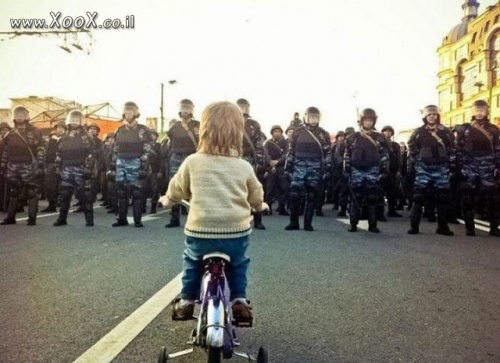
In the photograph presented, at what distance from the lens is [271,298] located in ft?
14.0

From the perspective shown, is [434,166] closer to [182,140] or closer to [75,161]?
[182,140]

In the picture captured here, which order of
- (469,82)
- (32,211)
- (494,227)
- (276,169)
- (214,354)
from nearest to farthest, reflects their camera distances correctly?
(214,354) → (494,227) → (32,211) → (276,169) → (469,82)

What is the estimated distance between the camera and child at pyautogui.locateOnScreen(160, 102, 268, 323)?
103 inches

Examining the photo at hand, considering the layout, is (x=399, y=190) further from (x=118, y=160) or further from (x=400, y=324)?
(x=400, y=324)

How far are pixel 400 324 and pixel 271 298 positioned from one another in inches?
46.5

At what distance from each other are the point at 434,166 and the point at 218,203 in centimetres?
723

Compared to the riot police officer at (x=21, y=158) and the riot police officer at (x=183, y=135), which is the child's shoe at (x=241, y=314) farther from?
the riot police officer at (x=21, y=158)

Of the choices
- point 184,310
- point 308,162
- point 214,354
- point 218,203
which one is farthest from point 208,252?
point 308,162

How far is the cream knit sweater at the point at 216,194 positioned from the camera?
8.57ft

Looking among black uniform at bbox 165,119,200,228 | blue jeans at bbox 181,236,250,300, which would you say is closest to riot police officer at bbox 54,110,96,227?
black uniform at bbox 165,119,200,228

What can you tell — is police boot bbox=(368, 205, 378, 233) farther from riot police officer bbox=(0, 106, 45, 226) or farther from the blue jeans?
riot police officer bbox=(0, 106, 45, 226)

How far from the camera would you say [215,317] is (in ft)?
7.55

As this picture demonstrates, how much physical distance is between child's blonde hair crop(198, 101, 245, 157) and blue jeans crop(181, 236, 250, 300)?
52 cm

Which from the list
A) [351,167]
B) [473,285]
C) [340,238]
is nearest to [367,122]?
[351,167]
